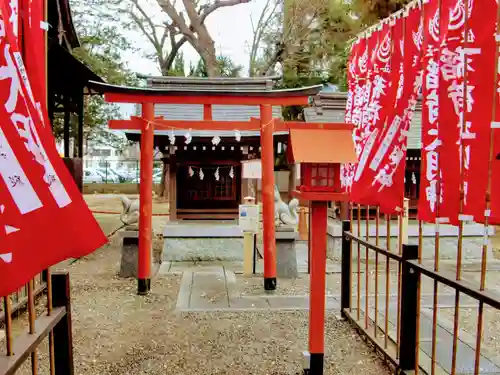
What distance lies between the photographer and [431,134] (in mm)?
3598

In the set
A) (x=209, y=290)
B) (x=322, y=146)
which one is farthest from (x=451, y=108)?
(x=209, y=290)

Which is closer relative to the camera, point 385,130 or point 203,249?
point 385,130

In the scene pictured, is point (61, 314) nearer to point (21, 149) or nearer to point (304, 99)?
point (21, 149)

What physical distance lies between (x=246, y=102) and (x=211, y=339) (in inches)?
170

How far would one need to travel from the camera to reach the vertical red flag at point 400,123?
4.21 metres

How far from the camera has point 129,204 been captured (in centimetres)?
1139

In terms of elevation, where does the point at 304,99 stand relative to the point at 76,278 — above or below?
above

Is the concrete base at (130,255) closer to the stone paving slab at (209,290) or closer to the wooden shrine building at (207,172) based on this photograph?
the stone paving slab at (209,290)

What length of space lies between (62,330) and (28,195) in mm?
1213

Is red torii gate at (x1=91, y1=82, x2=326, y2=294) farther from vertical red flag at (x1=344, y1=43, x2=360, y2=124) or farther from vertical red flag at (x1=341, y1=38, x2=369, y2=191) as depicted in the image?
vertical red flag at (x1=341, y1=38, x2=369, y2=191)

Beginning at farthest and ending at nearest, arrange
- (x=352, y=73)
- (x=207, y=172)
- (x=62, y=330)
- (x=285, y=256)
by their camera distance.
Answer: (x=207, y=172) < (x=285, y=256) < (x=352, y=73) < (x=62, y=330)

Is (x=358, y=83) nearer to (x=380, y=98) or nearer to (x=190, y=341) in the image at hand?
(x=380, y=98)

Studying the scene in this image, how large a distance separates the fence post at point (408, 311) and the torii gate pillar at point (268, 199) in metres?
3.92

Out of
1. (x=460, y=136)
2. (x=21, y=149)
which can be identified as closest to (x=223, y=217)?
(x=460, y=136)
